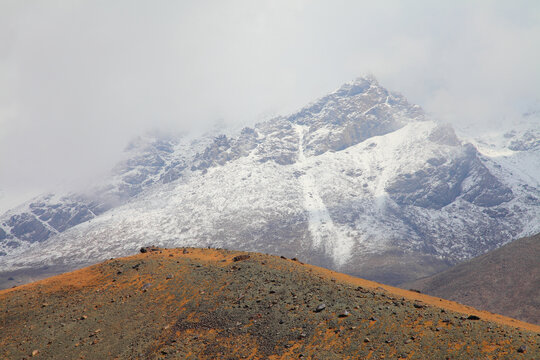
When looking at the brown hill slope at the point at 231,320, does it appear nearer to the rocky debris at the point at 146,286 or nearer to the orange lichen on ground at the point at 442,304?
the rocky debris at the point at 146,286

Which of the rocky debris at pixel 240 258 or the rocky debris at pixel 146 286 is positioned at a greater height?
the rocky debris at pixel 146 286

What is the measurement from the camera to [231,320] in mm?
28875

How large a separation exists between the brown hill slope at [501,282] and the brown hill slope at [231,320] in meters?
122

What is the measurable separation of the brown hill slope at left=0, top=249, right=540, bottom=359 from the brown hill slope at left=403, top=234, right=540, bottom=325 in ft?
399

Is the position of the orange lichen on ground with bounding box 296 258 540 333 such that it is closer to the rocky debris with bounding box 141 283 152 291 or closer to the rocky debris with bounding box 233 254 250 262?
the rocky debris with bounding box 233 254 250 262

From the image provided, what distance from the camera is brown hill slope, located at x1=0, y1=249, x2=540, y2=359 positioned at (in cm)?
2394

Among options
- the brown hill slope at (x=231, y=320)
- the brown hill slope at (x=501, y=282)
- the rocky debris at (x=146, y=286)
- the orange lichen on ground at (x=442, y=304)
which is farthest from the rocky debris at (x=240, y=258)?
the brown hill slope at (x=501, y=282)

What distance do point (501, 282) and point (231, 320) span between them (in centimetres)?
15898

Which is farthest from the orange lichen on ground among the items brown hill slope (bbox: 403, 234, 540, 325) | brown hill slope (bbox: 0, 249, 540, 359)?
brown hill slope (bbox: 403, 234, 540, 325)

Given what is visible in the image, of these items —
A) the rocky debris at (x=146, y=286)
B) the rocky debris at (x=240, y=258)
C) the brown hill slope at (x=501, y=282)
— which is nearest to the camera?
the rocky debris at (x=146, y=286)

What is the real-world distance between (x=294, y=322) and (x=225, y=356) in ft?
19.1

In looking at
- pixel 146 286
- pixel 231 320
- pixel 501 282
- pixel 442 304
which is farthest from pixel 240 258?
pixel 501 282

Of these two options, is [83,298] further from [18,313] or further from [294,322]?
[294,322]

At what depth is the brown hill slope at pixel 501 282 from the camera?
130m
